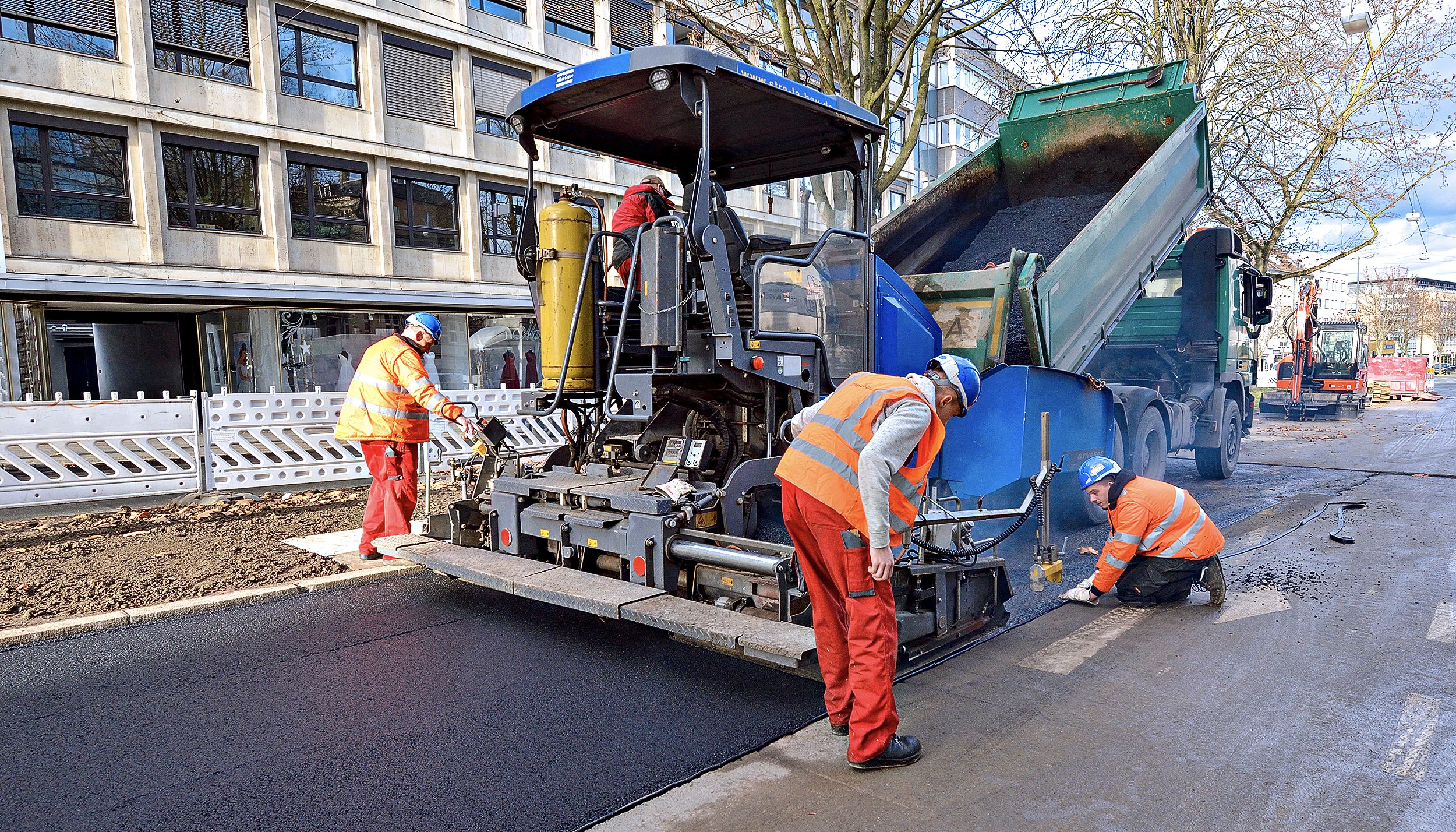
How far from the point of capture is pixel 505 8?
66.8 ft

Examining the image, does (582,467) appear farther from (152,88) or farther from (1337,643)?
(152,88)

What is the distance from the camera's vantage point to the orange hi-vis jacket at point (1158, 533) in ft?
16.1

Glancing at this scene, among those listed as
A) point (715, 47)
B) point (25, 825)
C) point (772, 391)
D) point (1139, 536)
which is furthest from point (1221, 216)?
point (25, 825)

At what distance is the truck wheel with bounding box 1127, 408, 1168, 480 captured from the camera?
7.87 meters

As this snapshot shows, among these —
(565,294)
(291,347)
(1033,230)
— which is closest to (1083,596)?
(565,294)

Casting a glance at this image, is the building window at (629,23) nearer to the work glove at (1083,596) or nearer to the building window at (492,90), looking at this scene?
the building window at (492,90)

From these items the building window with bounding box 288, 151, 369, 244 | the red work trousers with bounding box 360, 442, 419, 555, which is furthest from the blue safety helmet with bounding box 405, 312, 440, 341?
the building window with bounding box 288, 151, 369, 244

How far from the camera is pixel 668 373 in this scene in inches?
174

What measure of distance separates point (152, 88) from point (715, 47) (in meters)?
9.76

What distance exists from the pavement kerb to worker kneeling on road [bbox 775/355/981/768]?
138 inches

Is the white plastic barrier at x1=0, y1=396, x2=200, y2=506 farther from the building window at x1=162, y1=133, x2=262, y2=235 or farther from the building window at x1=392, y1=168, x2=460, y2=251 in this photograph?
the building window at x1=392, y1=168, x2=460, y2=251

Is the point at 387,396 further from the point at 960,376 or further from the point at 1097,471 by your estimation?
the point at 1097,471

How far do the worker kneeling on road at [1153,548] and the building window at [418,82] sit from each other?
17537mm

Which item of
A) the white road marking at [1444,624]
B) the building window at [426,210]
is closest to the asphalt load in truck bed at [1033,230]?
the white road marking at [1444,624]
